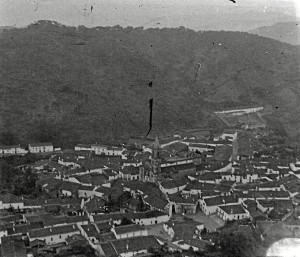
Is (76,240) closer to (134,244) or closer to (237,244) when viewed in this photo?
(134,244)

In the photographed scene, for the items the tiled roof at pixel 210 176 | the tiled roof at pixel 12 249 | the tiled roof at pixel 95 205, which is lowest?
the tiled roof at pixel 12 249

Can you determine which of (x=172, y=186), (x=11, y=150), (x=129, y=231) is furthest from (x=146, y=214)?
(x=11, y=150)

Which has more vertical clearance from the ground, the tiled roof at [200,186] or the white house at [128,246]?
the tiled roof at [200,186]

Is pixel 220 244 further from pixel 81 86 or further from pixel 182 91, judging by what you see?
pixel 182 91

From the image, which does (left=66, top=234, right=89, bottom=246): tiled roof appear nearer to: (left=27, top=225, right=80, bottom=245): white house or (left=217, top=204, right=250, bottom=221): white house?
(left=27, top=225, right=80, bottom=245): white house

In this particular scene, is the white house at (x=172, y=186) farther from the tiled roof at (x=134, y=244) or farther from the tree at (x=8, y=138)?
the tree at (x=8, y=138)

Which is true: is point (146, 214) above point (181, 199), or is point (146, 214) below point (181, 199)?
below

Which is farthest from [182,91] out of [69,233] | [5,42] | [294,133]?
[69,233]

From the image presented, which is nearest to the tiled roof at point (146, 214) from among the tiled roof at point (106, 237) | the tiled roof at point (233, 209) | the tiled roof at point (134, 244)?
the tiled roof at point (106, 237)
